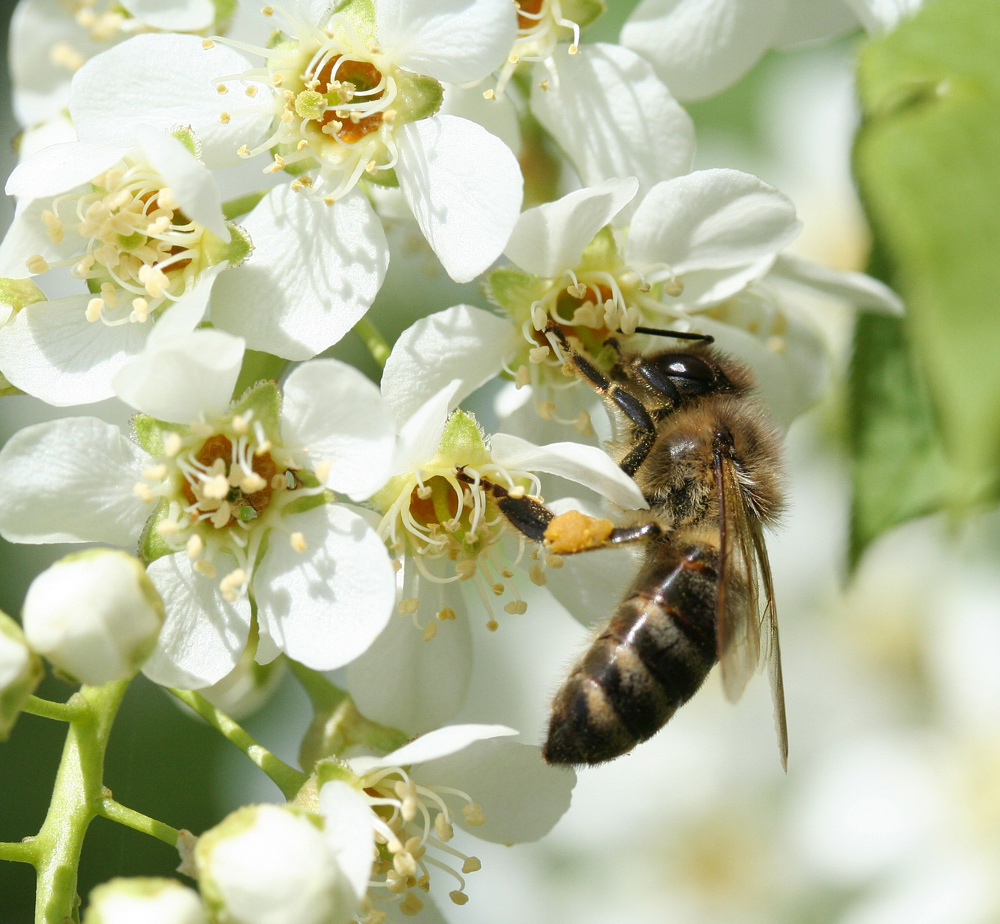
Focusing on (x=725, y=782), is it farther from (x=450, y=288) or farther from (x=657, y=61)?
(x=657, y=61)

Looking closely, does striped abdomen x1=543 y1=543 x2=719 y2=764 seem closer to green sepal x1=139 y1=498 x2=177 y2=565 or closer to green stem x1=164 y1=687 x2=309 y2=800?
green stem x1=164 y1=687 x2=309 y2=800

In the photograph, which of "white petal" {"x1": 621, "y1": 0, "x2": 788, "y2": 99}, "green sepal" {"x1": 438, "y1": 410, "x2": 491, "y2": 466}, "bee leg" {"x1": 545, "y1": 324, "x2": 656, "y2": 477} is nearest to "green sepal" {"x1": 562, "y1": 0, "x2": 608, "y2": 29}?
"white petal" {"x1": 621, "y1": 0, "x2": 788, "y2": 99}

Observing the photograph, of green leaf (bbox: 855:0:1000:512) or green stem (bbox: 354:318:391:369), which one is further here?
green stem (bbox: 354:318:391:369)

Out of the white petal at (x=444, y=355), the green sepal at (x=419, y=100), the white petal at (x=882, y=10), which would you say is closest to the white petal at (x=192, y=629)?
the white petal at (x=444, y=355)

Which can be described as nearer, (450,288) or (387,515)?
(387,515)

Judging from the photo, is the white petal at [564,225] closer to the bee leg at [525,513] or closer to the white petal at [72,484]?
the bee leg at [525,513]

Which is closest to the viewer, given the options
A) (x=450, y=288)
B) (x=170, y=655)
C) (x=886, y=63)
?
(x=886, y=63)

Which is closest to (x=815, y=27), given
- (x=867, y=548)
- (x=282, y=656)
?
(x=867, y=548)
